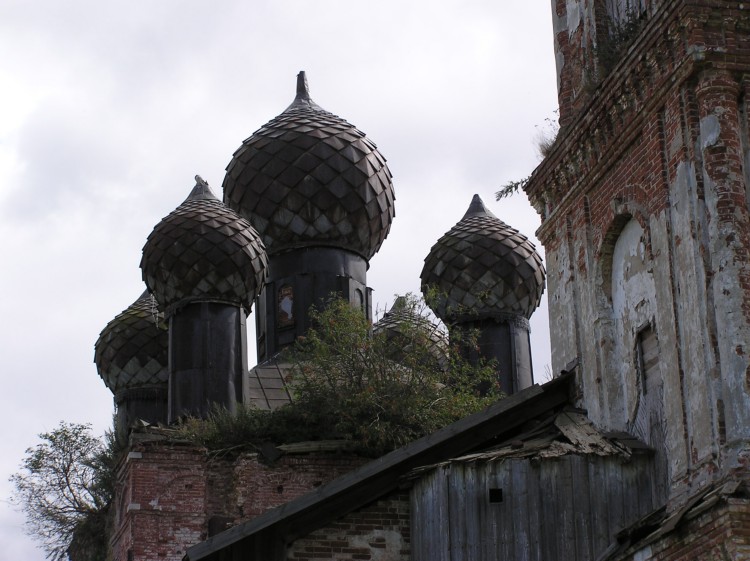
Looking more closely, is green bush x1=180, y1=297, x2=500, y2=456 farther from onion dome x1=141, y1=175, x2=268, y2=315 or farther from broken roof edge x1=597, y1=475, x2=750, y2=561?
broken roof edge x1=597, y1=475, x2=750, y2=561

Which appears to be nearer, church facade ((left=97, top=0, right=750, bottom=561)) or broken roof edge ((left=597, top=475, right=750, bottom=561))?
broken roof edge ((left=597, top=475, right=750, bottom=561))

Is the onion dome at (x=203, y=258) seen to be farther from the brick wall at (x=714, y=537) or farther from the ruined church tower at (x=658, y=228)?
the brick wall at (x=714, y=537)

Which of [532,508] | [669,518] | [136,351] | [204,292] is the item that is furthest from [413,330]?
[669,518]

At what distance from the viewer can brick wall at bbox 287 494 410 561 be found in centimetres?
1491

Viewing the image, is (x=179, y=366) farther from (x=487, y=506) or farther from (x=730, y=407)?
(x=730, y=407)

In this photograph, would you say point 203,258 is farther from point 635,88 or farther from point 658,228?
point 658,228

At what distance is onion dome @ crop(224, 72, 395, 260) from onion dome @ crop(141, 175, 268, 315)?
134 cm

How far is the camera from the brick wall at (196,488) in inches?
810

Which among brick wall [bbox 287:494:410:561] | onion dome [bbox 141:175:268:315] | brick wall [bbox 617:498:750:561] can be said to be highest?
onion dome [bbox 141:175:268:315]

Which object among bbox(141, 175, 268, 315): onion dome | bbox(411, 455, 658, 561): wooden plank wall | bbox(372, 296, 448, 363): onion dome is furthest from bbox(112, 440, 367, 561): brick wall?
bbox(411, 455, 658, 561): wooden plank wall

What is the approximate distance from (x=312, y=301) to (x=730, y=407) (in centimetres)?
1189

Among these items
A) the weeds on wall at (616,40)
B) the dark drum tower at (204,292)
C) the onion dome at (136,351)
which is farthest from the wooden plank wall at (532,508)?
the onion dome at (136,351)

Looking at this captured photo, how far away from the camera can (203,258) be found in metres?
22.5

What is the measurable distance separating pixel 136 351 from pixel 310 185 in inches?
155
